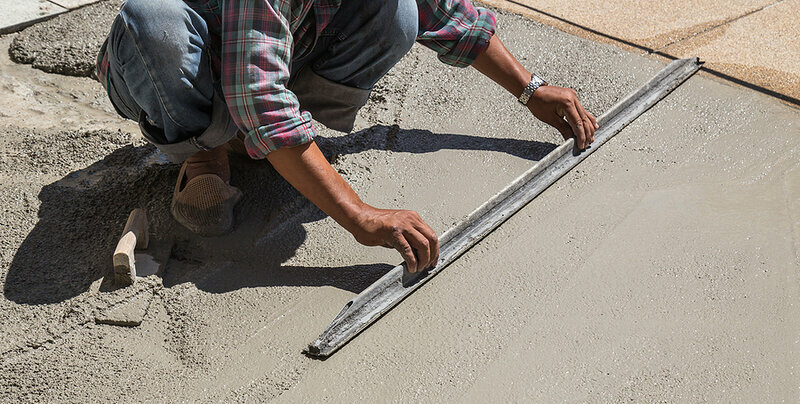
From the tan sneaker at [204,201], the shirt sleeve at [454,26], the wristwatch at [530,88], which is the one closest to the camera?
the tan sneaker at [204,201]

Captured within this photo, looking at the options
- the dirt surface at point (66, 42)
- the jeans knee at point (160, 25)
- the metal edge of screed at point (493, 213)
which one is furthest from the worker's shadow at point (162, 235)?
the dirt surface at point (66, 42)

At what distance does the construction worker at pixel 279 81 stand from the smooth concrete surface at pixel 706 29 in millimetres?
905

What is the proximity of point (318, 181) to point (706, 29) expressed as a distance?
2.17m

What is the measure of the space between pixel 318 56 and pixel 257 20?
20.4 inches

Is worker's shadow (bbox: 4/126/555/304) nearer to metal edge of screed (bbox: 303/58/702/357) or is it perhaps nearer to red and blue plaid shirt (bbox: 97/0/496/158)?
metal edge of screed (bbox: 303/58/702/357)

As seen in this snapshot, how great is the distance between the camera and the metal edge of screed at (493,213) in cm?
171

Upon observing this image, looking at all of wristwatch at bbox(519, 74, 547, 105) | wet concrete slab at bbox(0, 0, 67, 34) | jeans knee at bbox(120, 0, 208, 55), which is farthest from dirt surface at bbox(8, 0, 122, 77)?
wristwatch at bbox(519, 74, 547, 105)

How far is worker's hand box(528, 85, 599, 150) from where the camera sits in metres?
2.27

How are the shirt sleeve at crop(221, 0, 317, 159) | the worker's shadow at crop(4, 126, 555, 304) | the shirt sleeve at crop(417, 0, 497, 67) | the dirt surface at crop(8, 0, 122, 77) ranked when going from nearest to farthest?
the shirt sleeve at crop(221, 0, 317, 159), the worker's shadow at crop(4, 126, 555, 304), the shirt sleeve at crop(417, 0, 497, 67), the dirt surface at crop(8, 0, 122, 77)

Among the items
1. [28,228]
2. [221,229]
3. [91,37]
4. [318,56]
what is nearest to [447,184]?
[318,56]

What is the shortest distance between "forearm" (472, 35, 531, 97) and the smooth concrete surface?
90 centimetres

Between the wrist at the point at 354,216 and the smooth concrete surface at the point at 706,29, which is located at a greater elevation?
the smooth concrete surface at the point at 706,29

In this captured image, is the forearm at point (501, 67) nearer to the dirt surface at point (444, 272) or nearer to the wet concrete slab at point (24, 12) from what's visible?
the dirt surface at point (444, 272)

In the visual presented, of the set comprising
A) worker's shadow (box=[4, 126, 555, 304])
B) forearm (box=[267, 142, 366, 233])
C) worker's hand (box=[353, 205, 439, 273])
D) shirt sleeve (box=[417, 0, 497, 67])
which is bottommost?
worker's shadow (box=[4, 126, 555, 304])
